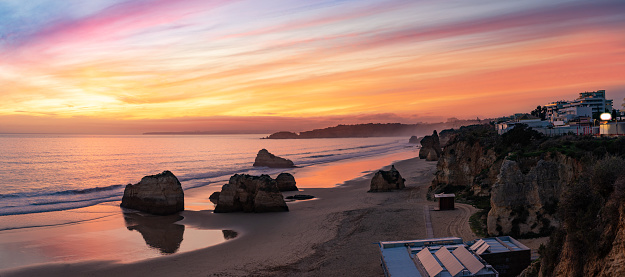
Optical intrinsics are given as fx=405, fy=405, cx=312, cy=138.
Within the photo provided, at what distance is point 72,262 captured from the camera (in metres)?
20.9

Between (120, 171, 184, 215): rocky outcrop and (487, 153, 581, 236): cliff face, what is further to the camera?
(120, 171, 184, 215): rocky outcrop

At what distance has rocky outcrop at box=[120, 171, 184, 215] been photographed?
109 feet

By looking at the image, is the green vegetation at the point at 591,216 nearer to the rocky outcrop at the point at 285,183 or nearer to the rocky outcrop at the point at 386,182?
the rocky outcrop at the point at 386,182

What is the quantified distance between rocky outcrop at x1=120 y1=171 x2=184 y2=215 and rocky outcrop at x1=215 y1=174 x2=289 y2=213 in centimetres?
354

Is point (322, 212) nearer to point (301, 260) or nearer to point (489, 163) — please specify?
point (301, 260)

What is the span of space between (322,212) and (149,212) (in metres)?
14.4

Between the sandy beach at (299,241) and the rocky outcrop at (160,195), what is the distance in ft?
4.49

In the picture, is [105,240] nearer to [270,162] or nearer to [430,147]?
[270,162]

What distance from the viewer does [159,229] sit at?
28219mm

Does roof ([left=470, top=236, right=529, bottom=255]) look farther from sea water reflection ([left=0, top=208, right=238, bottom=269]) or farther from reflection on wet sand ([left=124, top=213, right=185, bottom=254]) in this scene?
reflection on wet sand ([left=124, top=213, right=185, bottom=254])

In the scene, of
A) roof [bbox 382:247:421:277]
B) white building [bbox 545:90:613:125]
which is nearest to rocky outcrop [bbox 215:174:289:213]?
roof [bbox 382:247:421:277]

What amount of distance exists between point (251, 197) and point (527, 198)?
20.6 metres

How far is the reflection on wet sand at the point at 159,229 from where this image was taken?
2412 centimetres

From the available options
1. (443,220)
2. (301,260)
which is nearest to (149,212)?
(301,260)
